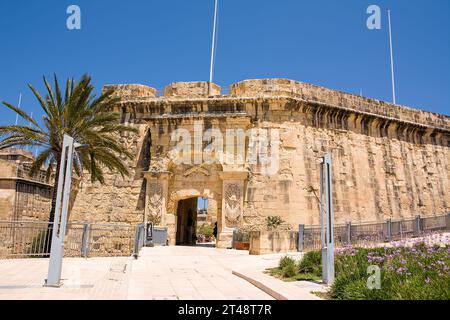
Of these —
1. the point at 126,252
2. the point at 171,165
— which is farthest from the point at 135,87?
the point at 126,252

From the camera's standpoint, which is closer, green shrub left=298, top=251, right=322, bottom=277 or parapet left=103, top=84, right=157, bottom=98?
green shrub left=298, top=251, right=322, bottom=277

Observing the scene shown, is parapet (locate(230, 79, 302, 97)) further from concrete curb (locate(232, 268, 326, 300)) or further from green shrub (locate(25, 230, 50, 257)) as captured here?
concrete curb (locate(232, 268, 326, 300))

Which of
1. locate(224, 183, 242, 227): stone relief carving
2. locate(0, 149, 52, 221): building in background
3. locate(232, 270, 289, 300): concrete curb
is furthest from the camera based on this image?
locate(0, 149, 52, 221): building in background

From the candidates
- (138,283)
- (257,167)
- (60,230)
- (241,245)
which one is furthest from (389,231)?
(60,230)

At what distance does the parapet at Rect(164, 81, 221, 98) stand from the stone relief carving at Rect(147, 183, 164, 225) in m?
4.50

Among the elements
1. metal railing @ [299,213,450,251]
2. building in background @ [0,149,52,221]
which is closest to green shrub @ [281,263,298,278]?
metal railing @ [299,213,450,251]

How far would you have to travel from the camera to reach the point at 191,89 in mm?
18984

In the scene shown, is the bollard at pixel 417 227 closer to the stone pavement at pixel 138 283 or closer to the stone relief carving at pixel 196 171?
the stone pavement at pixel 138 283

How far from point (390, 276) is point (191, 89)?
14902mm

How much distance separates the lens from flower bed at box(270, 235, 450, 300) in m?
4.72

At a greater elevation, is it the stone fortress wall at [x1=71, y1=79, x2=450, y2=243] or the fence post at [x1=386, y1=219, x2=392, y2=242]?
the stone fortress wall at [x1=71, y1=79, x2=450, y2=243]

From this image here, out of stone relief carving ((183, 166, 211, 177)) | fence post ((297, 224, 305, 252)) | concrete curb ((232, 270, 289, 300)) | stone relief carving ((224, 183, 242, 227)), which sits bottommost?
concrete curb ((232, 270, 289, 300))

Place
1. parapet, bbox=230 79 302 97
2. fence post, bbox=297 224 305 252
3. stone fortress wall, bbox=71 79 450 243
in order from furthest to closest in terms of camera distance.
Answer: parapet, bbox=230 79 302 97 → stone fortress wall, bbox=71 79 450 243 → fence post, bbox=297 224 305 252

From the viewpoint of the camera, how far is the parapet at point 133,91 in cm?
1925
